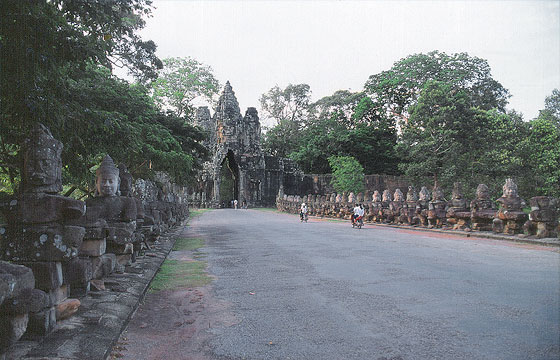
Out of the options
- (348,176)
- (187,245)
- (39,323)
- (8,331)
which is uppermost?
(348,176)

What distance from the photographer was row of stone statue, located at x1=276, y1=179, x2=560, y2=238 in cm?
1119

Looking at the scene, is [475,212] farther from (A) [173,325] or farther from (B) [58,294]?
(B) [58,294]

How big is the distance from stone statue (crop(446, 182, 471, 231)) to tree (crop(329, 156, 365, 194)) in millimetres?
24519

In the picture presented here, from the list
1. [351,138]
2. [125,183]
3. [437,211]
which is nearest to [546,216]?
[437,211]

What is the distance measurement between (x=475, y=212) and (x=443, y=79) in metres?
29.9

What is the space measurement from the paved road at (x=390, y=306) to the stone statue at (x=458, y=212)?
5.98m

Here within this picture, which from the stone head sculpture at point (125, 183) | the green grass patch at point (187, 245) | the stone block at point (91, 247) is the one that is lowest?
the green grass patch at point (187, 245)

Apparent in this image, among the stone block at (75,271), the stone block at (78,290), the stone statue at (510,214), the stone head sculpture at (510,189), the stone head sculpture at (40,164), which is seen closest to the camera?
the stone head sculpture at (40,164)

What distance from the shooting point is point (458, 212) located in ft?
48.5

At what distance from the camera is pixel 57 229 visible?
11.4 ft

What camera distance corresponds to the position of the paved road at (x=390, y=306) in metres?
3.43

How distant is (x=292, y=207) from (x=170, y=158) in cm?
2463

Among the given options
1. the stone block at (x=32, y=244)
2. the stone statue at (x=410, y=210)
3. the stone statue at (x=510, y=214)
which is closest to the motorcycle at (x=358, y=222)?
the stone statue at (x=410, y=210)

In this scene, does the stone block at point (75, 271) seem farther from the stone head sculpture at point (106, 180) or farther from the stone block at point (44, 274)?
the stone head sculpture at point (106, 180)
